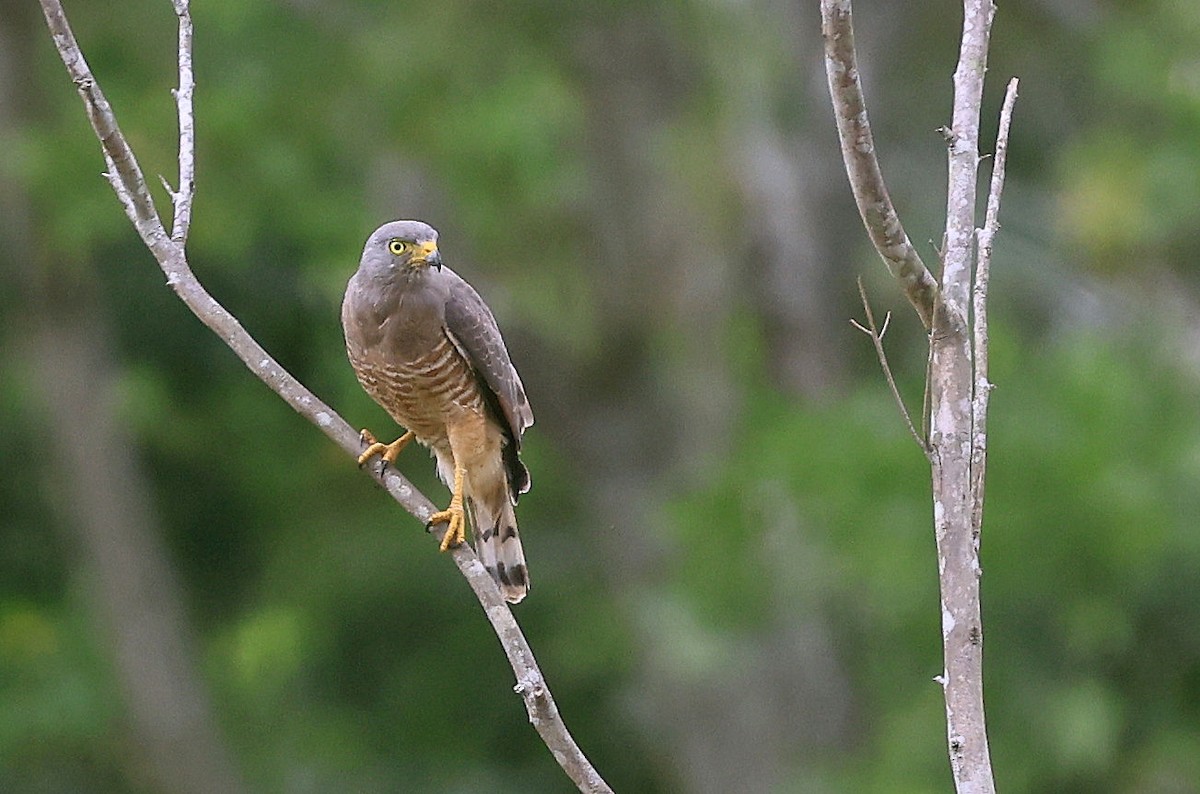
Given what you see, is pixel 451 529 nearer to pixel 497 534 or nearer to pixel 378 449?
pixel 378 449

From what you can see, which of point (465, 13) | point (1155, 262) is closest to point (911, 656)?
point (1155, 262)

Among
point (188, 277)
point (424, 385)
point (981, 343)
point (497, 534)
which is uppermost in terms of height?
point (188, 277)

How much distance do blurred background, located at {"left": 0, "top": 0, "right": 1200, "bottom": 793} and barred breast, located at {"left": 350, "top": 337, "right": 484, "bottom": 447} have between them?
4.37 meters

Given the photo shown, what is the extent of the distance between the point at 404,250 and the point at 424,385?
393mm

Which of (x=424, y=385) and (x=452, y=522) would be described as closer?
(x=452, y=522)

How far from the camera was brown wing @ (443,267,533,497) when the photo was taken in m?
5.04

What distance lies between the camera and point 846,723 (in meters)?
10.9

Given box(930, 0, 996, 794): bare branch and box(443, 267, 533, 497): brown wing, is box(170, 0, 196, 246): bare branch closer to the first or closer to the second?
box(443, 267, 533, 497): brown wing

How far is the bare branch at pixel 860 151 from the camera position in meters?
3.20

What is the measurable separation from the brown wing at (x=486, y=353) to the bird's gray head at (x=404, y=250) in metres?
0.16

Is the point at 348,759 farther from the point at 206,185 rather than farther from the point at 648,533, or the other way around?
the point at 206,185

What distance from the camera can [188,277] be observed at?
3.94 m

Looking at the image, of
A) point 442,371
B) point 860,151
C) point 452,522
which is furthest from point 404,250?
point 860,151

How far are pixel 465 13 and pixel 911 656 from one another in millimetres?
4421
